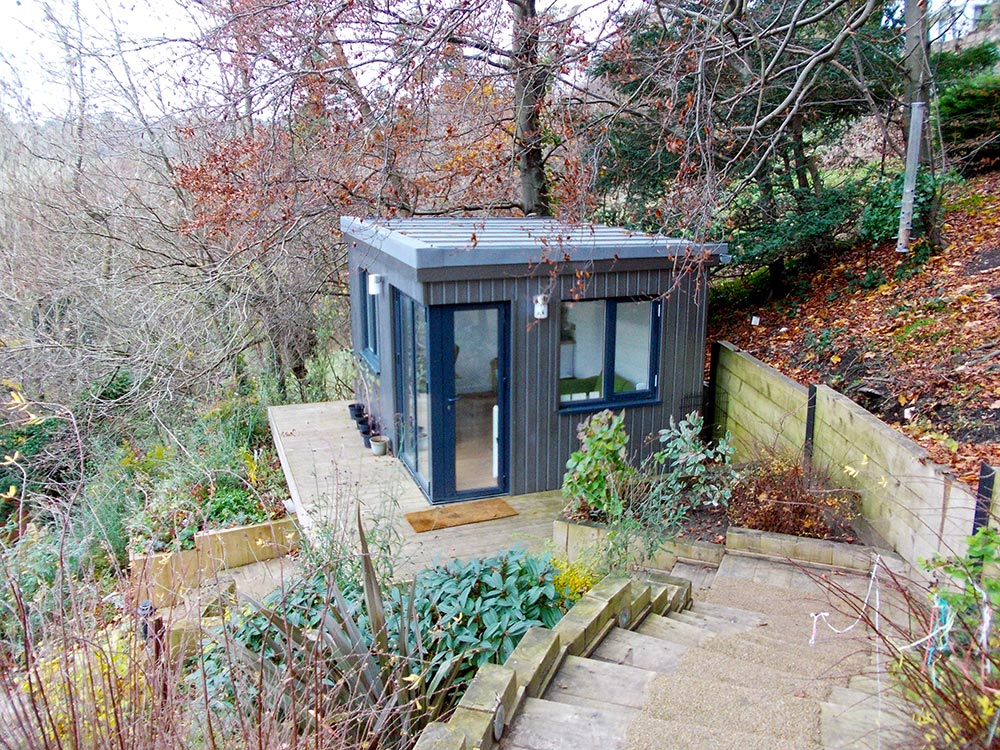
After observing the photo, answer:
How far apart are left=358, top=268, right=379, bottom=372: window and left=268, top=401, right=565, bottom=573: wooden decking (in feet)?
3.18

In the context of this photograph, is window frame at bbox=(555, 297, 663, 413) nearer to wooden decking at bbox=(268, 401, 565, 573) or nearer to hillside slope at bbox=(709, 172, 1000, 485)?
wooden decking at bbox=(268, 401, 565, 573)

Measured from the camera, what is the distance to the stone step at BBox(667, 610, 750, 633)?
4039 mm

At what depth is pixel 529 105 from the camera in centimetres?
903

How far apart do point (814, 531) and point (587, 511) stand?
1617mm

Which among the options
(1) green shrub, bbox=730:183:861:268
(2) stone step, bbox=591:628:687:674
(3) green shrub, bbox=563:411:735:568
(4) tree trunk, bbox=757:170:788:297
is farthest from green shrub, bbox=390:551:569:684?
(4) tree trunk, bbox=757:170:788:297

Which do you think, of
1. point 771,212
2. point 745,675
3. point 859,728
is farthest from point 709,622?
point 771,212

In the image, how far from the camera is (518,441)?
7.20 meters

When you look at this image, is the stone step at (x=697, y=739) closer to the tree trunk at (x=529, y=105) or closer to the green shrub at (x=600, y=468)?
the green shrub at (x=600, y=468)

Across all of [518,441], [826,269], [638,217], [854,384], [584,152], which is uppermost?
[584,152]

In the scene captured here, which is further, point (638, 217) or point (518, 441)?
point (638, 217)

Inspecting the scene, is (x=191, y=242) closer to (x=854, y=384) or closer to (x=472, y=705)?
(x=854, y=384)

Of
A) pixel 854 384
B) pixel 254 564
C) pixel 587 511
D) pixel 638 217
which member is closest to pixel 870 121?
pixel 638 217

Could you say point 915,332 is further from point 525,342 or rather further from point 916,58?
point 525,342

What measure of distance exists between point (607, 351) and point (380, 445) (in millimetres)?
2725
